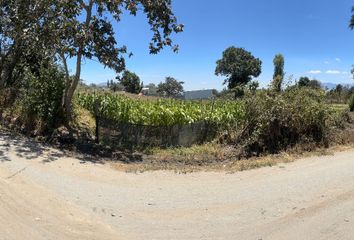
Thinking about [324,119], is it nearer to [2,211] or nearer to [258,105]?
[258,105]

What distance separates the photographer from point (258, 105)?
12938 mm

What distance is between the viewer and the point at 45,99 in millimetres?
13078

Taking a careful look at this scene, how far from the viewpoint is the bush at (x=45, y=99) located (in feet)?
42.6

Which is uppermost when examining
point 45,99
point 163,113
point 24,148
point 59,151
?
point 45,99

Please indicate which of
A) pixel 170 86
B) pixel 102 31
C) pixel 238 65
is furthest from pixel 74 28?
pixel 170 86

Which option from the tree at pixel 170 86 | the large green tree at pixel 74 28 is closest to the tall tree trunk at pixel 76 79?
the large green tree at pixel 74 28

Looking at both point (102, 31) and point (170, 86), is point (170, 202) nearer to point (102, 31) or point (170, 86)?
point (102, 31)

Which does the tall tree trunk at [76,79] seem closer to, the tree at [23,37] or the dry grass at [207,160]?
the tree at [23,37]

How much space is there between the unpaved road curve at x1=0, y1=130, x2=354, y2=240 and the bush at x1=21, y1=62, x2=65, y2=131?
3157 mm

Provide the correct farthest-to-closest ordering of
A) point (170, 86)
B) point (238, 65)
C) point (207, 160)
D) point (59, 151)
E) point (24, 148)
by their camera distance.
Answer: point (170, 86) < point (238, 65) < point (207, 160) < point (59, 151) < point (24, 148)

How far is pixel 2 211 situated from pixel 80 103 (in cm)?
1082

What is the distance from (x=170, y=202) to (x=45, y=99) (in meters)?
7.32

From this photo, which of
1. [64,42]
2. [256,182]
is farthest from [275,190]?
[64,42]

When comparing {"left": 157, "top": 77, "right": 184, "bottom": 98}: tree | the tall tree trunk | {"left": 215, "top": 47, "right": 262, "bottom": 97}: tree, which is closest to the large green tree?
the tall tree trunk
